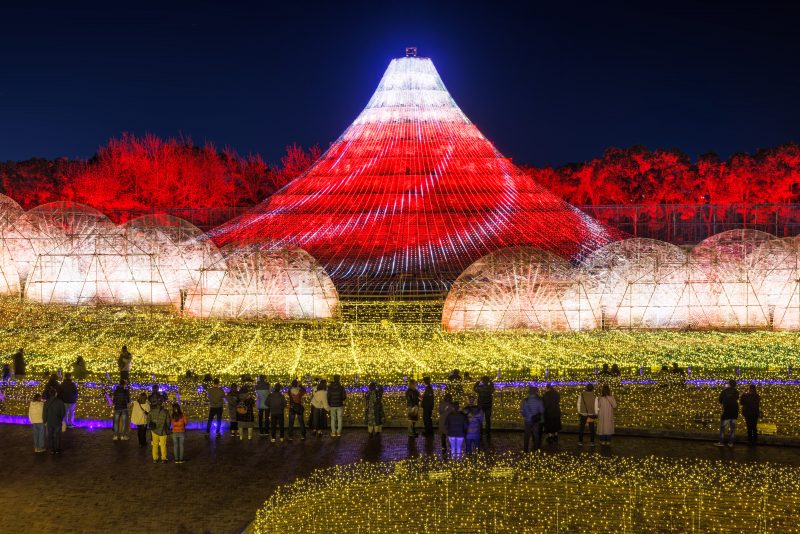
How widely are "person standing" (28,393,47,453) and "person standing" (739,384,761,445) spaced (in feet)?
31.5

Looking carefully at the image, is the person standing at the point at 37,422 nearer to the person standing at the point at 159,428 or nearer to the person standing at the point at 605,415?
the person standing at the point at 159,428

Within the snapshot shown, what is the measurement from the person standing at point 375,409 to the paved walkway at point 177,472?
6.9 inches

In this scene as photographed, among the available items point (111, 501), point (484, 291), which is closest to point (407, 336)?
point (484, 291)

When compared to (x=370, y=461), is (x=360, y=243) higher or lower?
higher

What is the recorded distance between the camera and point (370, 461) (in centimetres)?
1365

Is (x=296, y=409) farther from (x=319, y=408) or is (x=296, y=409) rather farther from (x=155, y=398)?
(x=155, y=398)

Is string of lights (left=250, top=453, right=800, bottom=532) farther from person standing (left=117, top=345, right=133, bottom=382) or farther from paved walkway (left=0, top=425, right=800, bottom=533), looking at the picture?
person standing (left=117, top=345, right=133, bottom=382)

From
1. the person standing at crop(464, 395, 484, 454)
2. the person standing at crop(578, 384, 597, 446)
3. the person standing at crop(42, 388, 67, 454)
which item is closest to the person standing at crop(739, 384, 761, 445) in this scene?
the person standing at crop(578, 384, 597, 446)

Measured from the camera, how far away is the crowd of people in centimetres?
1377

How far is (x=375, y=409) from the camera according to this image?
1522 cm

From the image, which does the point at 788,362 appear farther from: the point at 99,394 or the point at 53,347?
the point at 53,347

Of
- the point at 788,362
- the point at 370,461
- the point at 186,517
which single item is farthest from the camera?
the point at 788,362

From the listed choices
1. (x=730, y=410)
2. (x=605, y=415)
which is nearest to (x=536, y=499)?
(x=605, y=415)

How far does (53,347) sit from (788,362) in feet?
51.7
